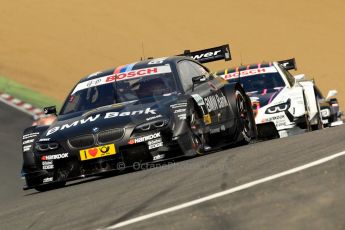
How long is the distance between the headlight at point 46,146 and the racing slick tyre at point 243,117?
2.81 m

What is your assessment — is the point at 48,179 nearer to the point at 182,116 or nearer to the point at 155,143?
the point at 155,143

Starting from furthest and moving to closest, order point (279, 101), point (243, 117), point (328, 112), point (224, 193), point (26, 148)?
point (328, 112)
point (279, 101)
point (243, 117)
point (26, 148)
point (224, 193)

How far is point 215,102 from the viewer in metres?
11.8

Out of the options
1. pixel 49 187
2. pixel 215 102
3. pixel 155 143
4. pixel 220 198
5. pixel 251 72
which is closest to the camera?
pixel 220 198

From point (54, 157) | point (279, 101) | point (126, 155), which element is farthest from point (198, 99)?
point (279, 101)

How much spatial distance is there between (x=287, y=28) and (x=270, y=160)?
1291 inches

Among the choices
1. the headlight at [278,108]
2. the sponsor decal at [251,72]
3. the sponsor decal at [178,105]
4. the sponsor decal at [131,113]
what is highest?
the sponsor decal at [131,113]

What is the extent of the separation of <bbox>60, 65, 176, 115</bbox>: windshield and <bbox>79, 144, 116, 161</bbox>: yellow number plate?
4.08 ft

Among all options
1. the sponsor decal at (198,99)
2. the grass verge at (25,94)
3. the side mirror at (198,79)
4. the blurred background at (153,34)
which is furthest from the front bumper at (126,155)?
the blurred background at (153,34)

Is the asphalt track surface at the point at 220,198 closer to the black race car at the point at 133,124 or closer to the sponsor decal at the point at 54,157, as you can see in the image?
the black race car at the point at 133,124

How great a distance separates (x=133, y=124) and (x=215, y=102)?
1.94 metres

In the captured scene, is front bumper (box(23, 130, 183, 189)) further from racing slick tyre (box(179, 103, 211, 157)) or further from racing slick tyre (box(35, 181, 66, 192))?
racing slick tyre (box(35, 181, 66, 192))

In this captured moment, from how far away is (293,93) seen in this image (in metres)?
14.3

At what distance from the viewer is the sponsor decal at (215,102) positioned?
37.8 ft
